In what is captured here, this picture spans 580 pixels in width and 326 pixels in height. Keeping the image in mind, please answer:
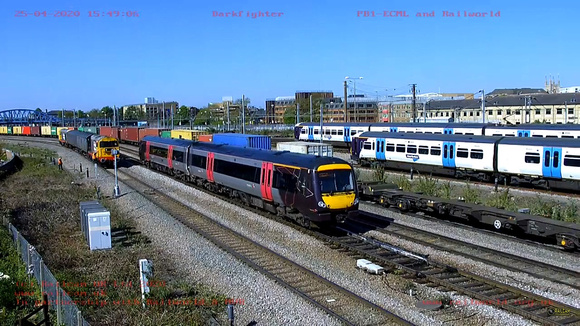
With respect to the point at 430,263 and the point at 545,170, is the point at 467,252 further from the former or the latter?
the point at 545,170

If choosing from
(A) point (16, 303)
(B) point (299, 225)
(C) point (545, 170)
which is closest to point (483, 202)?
(C) point (545, 170)

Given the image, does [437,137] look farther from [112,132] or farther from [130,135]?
[112,132]

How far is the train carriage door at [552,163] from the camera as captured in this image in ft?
83.0

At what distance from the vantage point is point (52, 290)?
10703mm

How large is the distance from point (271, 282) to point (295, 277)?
2.45 feet

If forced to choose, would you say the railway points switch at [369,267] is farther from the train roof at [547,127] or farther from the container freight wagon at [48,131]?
the container freight wagon at [48,131]

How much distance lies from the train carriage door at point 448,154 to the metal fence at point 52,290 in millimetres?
23955

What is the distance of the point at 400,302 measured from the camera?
11.7m

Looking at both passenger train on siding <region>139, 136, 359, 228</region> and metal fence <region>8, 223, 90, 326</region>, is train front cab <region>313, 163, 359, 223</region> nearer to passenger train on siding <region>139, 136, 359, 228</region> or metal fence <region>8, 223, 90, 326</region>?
passenger train on siding <region>139, 136, 359, 228</region>

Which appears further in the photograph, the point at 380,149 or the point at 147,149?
the point at 147,149

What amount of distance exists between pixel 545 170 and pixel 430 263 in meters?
15.0

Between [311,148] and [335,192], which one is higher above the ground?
[311,148]

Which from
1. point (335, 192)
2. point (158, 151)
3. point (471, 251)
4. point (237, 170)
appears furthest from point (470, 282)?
point (158, 151)

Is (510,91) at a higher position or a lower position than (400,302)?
higher
